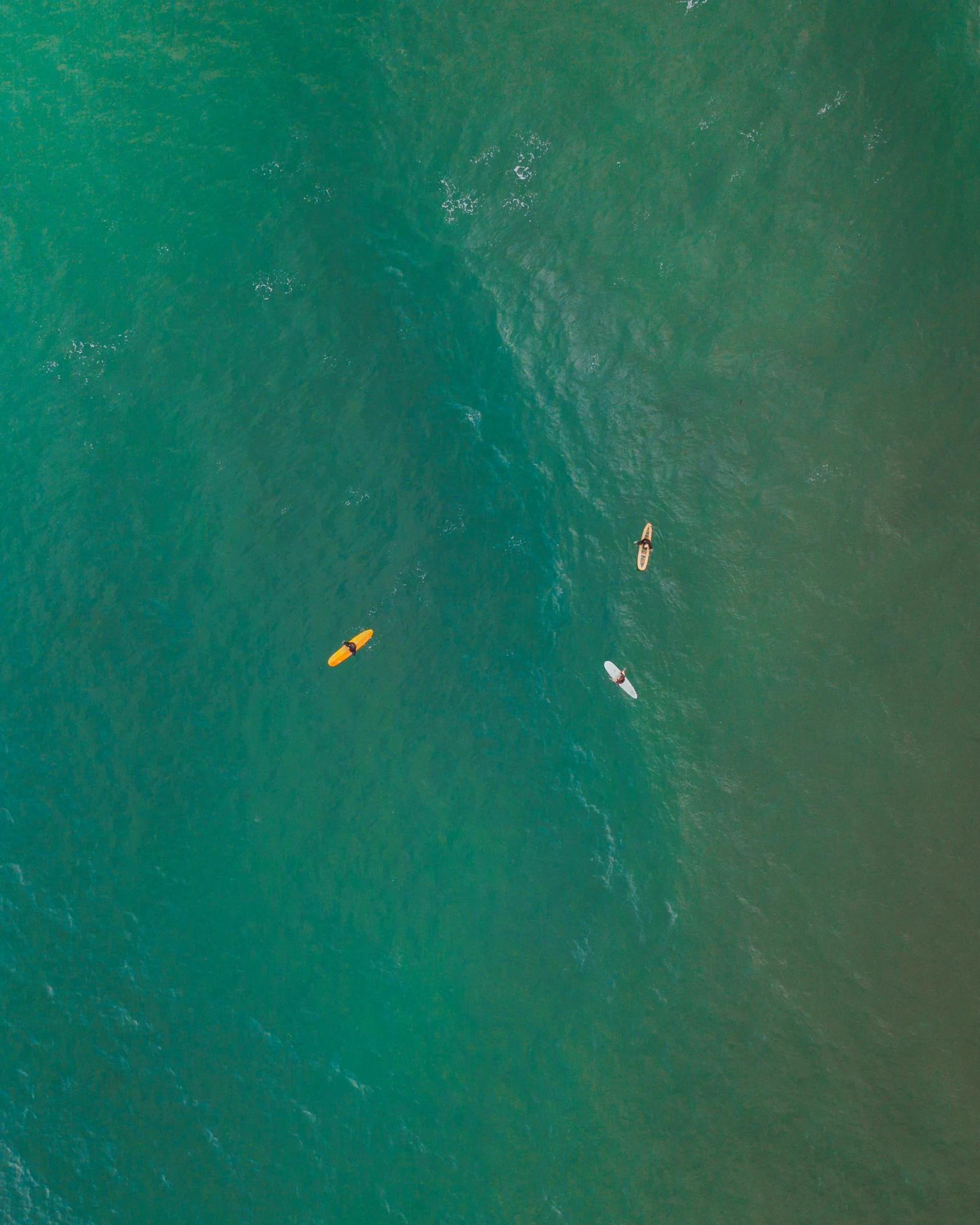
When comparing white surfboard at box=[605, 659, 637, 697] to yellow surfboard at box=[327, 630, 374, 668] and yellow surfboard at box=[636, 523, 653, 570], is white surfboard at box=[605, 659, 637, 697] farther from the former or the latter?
yellow surfboard at box=[327, 630, 374, 668]

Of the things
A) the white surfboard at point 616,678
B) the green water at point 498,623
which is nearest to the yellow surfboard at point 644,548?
the green water at point 498,623

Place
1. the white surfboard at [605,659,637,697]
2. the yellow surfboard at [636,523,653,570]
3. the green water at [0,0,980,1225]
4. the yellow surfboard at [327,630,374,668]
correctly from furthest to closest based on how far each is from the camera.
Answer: the yellow surfboard at [327,630,374,668], the yellow surfboard at [636,523,653,570], the white surfboard at [605,659,637,697], the green water at [0,0,980,1225]

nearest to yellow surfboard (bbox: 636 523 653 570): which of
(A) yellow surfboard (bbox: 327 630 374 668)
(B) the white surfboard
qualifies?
(B) the white surfboard

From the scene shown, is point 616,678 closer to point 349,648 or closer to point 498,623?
point 498,623

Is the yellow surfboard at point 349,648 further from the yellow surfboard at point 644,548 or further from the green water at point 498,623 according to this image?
the yellow surfboard at point 644,548

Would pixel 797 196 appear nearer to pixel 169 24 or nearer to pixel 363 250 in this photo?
pixel 363 250

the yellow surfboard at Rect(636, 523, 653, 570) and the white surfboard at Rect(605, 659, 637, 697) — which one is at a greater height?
the yellow surfboard at Rect(636, 523, 653, 570)

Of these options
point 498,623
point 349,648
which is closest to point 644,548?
point 498,623
